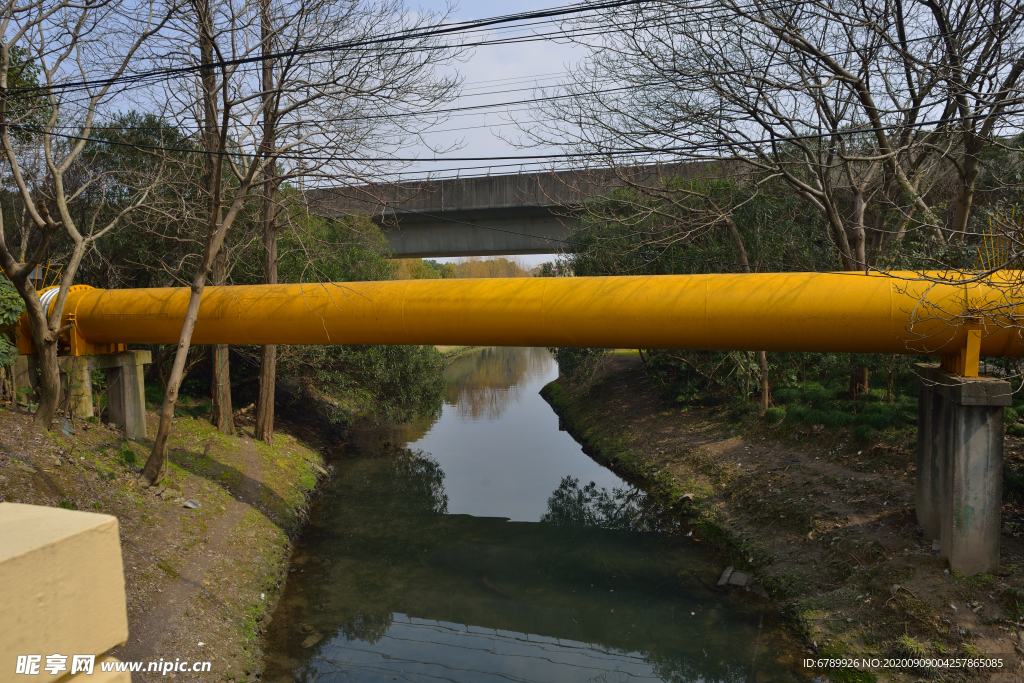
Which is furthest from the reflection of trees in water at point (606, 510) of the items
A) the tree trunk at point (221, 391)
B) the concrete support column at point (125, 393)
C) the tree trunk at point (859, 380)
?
the concrete support column at point (125, 393)

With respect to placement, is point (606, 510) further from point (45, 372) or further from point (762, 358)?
point (45, 372)

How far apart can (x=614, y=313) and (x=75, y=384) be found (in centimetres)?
891

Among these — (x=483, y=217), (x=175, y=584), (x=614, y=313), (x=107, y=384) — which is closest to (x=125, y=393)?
(x=107, y=384)

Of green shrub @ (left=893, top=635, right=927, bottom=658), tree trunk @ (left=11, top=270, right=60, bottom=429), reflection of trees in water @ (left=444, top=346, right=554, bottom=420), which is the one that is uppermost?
tree trunk @ (left=11, top=270, right=60, bottom=429)

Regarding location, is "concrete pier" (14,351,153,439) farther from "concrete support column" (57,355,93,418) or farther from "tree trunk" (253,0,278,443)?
"tree trunk" (253,0,278,443)

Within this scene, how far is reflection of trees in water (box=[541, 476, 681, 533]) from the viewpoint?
12297 millimetres

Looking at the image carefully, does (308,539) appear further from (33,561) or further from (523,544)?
(33,561)

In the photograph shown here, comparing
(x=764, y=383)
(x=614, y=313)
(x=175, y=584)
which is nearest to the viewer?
(x=175, y=584)

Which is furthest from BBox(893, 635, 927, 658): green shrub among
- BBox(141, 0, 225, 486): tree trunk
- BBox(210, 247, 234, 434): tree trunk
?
BBox(210, 247, 234, 434): tree trunk

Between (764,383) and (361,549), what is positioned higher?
(764,383)

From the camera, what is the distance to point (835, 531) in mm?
9164

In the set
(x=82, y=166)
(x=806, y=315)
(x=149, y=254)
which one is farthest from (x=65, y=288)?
(x=806, y=315)

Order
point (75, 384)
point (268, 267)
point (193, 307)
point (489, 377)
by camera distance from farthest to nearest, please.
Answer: point (489, 377), point (268, 267), point (75, 384), point (193, 307)

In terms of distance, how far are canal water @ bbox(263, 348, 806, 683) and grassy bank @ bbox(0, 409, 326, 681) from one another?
0.45 metres
